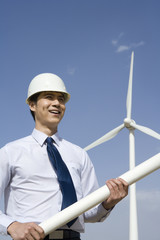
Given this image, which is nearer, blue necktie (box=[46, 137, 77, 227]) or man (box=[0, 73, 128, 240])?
man (box=[0, 73, 128, 240])

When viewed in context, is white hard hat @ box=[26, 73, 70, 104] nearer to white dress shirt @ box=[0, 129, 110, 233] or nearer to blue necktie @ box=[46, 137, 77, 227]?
white dress shirt @ box=[0, 129, 110, 233]

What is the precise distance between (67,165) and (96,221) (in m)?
0.93

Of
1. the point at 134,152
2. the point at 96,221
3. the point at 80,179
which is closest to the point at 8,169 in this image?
the point at 80,179

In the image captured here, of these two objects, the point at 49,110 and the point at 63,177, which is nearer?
the point at 63,177

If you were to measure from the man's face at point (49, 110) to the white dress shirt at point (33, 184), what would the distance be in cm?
19

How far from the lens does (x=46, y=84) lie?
544 cm

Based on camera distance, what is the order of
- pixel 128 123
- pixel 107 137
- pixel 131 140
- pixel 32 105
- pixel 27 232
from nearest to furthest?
pixel 27 232
pixel 32 105
pixel 107 137
pixel 131 140
pixel 128 123

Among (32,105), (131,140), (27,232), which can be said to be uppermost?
(131,140)

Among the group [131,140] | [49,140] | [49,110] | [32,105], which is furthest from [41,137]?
[131,140]

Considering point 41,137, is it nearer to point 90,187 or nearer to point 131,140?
point 90,187

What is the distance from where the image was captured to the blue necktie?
4.63 metres

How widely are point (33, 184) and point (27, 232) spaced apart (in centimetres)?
90

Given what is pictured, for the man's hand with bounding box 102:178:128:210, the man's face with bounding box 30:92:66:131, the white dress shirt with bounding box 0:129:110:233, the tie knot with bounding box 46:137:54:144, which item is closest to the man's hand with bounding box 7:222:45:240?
the white dress shirt with bounding box 0:129:110:233

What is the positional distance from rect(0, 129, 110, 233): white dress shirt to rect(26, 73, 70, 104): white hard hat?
0.69m
